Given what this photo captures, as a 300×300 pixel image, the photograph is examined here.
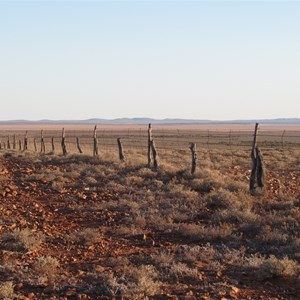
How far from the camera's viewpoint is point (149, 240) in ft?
32.6

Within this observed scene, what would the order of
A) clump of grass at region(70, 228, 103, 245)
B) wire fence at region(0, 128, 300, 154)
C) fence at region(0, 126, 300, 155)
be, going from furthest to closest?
wire fence at region(0, 128, 300, 154) < fence at region(0, 126, 300, 155) < clump of grass at region(70, 228, 103, 245)

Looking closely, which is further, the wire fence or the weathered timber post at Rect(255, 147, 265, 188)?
the wire fence

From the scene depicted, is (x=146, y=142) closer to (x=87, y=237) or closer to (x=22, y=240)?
(x=87, y=237)

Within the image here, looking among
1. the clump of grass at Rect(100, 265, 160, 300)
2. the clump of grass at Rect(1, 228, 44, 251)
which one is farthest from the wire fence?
the clump of grass at Rect(100, 265, 160, 300)

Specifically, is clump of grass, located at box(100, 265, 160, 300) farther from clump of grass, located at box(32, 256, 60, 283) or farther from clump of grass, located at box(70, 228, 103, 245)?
clump of grass, located at box(70, 228, 103, 245)

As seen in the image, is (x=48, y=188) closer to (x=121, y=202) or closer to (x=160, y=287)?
(x=121, y=202)

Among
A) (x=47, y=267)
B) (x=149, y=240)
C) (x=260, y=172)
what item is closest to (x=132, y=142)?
(x=260, y=172)

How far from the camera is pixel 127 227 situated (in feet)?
36.0

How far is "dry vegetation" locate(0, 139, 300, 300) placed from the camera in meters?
6.94

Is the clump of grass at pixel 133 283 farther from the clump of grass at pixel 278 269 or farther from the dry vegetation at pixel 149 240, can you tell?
the clump of grass at pixel 278 269

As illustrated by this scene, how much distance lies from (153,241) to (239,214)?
8.59ft

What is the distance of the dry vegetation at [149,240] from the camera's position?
273 inches

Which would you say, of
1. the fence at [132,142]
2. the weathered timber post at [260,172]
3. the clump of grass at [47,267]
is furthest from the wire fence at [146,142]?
the clump of grass at [47,267]

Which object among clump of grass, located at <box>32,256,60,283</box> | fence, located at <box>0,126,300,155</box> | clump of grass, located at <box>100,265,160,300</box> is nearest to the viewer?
clump of grass, located at <box>100,265,160,300</box>
